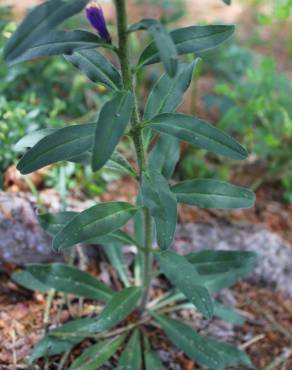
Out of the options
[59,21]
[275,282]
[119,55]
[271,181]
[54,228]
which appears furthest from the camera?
[271,181]

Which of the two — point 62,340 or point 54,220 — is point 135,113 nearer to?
point 54,220

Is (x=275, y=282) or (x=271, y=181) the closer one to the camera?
(x=275, y=282)

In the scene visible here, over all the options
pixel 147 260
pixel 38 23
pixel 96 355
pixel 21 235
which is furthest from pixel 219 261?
pixel 38 23

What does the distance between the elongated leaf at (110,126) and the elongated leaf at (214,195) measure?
1.52ft

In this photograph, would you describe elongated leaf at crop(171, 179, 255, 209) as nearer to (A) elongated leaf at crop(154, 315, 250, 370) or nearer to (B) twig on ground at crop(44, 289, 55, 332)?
(A) elongated leaf at crop(154, 315, 250, 370)

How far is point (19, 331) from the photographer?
2104 mm

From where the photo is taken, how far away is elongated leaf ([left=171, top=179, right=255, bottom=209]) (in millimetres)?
1854

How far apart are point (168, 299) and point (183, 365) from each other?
0.96 feet

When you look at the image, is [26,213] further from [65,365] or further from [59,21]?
[59,21]

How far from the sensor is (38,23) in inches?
52.6

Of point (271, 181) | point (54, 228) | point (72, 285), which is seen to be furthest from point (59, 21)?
point (271, 181)

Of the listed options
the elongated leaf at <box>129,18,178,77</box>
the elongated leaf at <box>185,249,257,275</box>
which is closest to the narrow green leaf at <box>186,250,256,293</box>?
the elongated leaf at <box>185,249,257,275</box>

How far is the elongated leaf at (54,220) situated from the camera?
78.4 inches

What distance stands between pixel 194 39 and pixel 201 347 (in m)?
1.16
